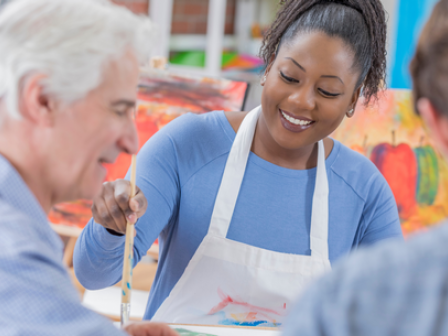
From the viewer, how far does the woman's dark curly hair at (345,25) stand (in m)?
1.13

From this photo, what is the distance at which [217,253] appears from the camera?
1.20 m

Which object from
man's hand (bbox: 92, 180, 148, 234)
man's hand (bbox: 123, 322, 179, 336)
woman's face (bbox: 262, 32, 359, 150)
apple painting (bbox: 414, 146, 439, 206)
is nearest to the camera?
man's hand (bbox: 123, 322, 179, 336)

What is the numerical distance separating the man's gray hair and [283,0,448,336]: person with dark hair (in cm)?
41

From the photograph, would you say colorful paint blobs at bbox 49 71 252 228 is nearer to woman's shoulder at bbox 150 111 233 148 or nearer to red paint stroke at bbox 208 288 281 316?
woman's shoulder at bbox 150 111 233 148

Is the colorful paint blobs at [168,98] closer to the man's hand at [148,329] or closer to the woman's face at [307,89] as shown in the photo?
the woman's face at [307,89]

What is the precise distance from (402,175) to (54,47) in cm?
161

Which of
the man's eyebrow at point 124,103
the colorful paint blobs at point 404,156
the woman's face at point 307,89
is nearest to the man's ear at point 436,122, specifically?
the man's eyebrow at point 124,103

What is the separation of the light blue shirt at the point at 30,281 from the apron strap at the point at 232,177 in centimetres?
61

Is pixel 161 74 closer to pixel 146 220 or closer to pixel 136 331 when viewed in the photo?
pixel 146 220

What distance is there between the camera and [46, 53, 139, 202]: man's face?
0.66m

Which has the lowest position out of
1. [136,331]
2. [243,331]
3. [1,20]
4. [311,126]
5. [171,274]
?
[171,274]

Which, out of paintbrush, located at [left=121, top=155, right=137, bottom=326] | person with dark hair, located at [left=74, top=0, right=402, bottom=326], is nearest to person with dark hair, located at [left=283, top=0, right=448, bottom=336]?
paintbrush, located at [left=121, top=155, right=137, bottom=326]

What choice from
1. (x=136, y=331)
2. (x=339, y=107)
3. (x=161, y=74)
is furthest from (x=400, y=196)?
(x=136, y=331)

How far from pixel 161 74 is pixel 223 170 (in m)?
0.86
